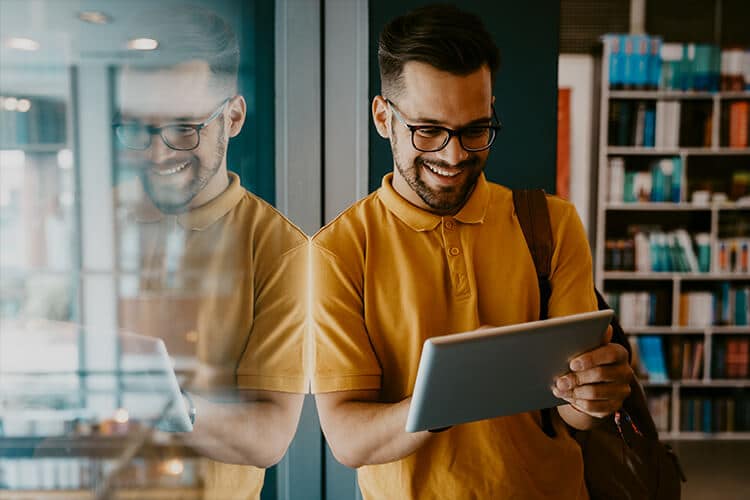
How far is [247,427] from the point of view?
1.31 m

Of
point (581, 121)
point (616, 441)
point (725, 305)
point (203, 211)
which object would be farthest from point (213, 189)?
point (725, 305)

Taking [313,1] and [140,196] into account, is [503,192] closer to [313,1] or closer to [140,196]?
[313,1]

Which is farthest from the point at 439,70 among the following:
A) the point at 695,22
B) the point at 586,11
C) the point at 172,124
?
the point at 695,22

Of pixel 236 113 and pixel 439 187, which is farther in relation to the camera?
pixel 439 187

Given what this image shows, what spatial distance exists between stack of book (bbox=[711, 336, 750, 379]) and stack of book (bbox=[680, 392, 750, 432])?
6.8 inches

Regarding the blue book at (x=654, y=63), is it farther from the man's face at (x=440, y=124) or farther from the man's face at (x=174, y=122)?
the man's face at (x=174, y=122)

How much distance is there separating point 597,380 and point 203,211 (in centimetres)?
90

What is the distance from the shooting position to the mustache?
4.38 feet

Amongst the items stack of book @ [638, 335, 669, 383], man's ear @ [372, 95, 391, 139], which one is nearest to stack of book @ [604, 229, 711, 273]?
stack of book @ [638, 335, 669, 383]

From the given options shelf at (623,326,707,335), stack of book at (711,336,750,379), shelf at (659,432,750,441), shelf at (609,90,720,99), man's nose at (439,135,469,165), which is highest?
shelf at (609,90,720,99)

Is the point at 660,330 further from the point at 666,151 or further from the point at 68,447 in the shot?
the point at 68,447

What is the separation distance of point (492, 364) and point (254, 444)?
609mm

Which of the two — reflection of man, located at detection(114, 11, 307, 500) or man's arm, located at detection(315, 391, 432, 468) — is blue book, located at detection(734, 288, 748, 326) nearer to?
man's arm, located at detection(315, 391, 432, 468)

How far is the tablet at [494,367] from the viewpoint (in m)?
1.04
